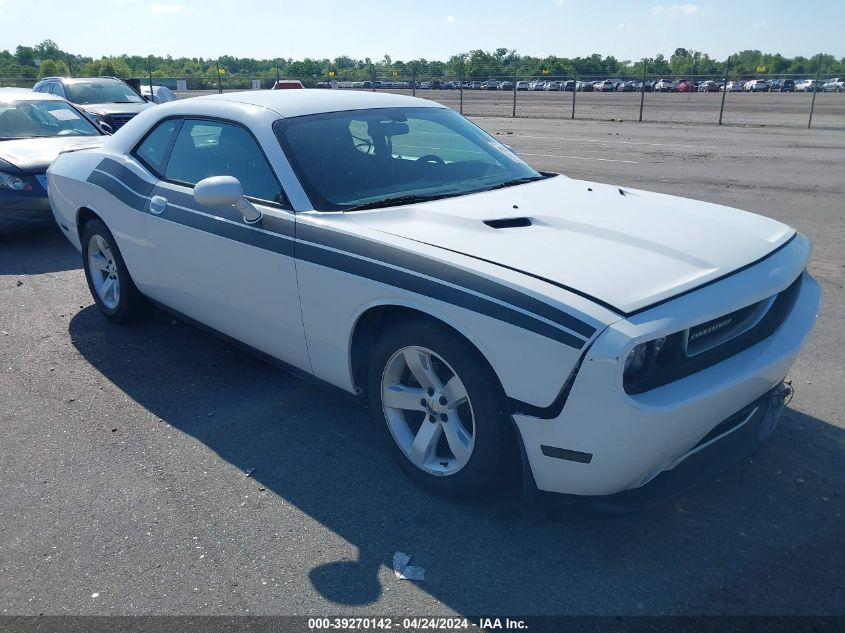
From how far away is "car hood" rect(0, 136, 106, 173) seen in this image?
7730 millimetres

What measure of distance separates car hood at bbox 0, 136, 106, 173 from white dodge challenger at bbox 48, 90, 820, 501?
382 centimetres

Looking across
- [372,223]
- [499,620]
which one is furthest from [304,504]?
[372,223]

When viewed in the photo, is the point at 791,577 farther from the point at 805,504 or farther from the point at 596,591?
the point at 596,591

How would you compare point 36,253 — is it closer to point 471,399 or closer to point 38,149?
point 38,149

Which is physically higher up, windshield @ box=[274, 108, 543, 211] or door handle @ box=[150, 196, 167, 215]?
windshield @ box=[274, 108, 543, 211]

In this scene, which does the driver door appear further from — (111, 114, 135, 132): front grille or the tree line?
the tree line

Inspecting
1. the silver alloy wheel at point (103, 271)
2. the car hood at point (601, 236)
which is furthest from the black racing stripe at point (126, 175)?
the car hood at point (601, 236)

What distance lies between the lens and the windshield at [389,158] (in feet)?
12.0

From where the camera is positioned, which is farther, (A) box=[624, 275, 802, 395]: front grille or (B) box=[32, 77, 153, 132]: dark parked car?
(B) box=[32, 77, 153, 132]: dark parked car

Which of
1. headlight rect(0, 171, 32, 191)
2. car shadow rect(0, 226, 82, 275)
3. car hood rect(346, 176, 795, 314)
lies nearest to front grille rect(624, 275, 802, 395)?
car hood rect(346, 176, 795, 314)

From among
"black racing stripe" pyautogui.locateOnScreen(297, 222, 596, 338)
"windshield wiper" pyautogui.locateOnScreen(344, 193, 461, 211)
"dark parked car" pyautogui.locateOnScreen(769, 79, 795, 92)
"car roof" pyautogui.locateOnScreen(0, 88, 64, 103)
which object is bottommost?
"dark parked car" pyautogui.locateOnScreen(769, 79, 795, 92)

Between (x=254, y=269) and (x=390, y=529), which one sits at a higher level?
(x=254, y=269)

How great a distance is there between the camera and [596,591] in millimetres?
2662

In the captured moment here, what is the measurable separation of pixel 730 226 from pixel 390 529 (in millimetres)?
2060
